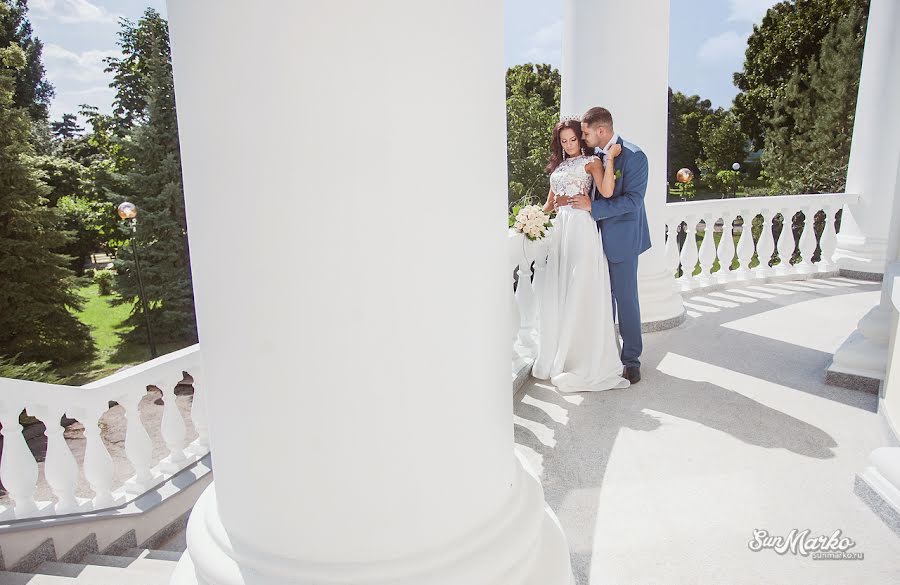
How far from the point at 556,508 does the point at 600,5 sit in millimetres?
6503

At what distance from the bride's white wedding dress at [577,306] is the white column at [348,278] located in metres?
4.51

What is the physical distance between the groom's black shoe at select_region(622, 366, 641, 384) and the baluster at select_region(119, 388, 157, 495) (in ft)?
15.8

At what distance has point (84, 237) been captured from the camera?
104 feet

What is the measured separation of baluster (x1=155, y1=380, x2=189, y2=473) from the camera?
5762 millimetres

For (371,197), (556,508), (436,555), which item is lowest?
(556,508)

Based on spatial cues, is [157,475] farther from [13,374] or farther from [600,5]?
[13,374]

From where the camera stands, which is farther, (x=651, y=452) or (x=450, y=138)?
(x=651, y=452)

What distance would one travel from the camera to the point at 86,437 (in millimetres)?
5246

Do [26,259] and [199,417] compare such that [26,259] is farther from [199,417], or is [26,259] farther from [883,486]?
[883,486]

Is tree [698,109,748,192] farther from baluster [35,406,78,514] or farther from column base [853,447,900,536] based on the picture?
baluster [35,406,78,514]

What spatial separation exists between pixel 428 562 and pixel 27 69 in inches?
1617

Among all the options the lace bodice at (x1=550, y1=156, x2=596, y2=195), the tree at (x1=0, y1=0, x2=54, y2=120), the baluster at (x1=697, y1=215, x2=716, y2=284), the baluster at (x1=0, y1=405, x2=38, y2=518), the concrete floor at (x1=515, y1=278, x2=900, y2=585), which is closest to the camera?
the concrete floor at (x1=515, y1=278, x2=900, y2=585)

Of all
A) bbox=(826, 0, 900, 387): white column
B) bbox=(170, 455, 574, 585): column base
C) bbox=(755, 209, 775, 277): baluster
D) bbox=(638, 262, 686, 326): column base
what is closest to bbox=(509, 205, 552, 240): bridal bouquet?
bbox=(638, 262, 686, 326): column base

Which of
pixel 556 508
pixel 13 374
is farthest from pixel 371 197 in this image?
pixel 13 374
